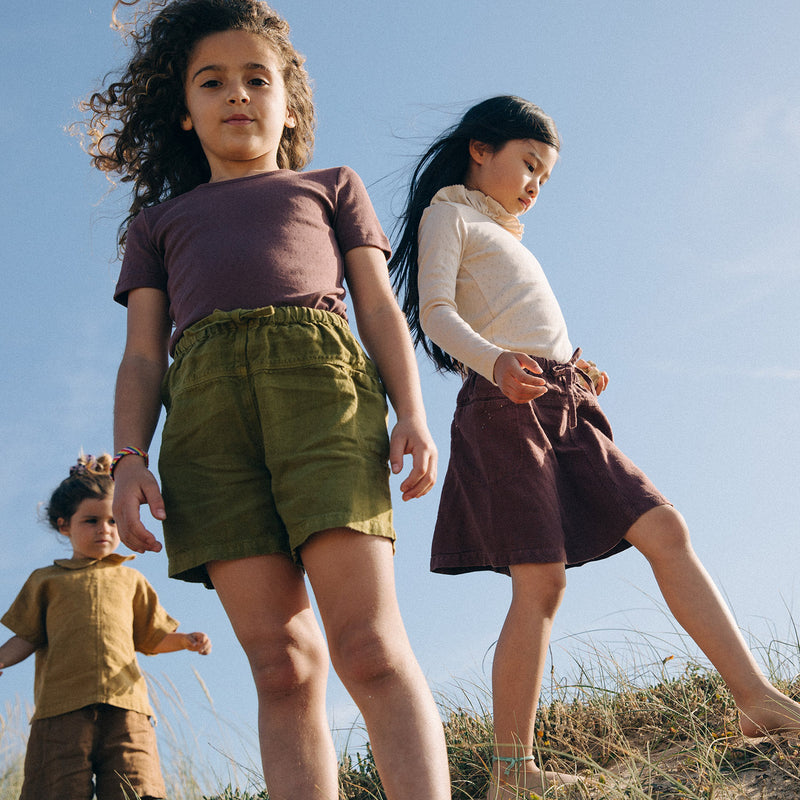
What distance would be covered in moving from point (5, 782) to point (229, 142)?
399 cm

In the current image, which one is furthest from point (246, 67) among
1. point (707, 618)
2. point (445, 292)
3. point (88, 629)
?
point (88, 629)

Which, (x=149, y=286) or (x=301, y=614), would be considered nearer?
(x=301, y=614)

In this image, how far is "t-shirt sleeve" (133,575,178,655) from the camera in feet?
14.8

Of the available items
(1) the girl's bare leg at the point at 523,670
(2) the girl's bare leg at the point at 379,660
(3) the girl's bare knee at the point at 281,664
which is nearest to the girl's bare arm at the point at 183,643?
(1) the girl's bare leg at the point at 523,670

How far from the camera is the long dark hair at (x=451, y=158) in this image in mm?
3480

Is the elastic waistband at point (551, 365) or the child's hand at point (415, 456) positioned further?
the elastic waistband at point (551, 365)

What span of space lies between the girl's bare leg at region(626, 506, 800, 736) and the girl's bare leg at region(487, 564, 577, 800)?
12.9 inches

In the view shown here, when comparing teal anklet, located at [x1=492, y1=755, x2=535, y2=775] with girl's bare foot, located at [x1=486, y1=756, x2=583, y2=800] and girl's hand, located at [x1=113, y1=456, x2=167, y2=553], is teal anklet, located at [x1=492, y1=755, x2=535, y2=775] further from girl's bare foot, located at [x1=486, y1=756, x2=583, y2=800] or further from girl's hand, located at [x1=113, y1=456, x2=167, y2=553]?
girl's hand, located at [x1=113, y1=456, x2=167, y2=553]

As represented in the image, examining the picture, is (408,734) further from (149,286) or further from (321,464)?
(149,286)

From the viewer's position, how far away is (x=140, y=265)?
101 inches

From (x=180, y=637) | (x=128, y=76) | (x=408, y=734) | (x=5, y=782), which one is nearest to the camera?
(x=408, y=734)

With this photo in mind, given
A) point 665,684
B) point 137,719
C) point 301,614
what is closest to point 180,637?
point 137,719

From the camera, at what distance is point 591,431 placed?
3.08 metres

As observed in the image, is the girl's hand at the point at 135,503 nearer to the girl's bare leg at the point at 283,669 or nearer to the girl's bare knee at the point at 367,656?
the girl's bare leg at the point at 283,669
